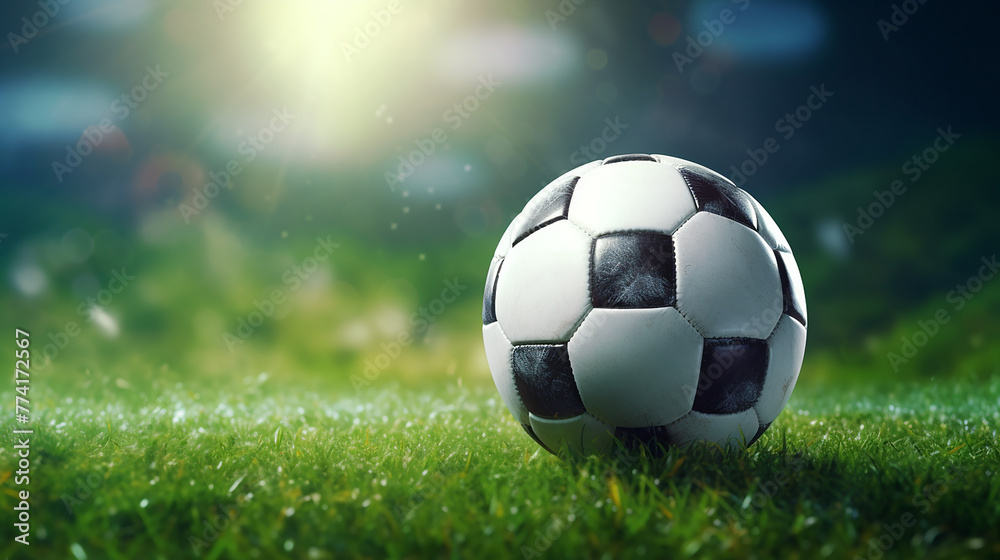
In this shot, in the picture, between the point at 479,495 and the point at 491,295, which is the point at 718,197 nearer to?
the point at 491,295

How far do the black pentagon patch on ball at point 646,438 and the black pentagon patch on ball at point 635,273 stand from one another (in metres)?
0.66

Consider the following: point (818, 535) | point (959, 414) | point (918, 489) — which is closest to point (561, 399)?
point (818, 535)

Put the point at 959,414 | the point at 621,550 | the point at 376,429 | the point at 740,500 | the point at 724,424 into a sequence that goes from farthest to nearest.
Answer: the point at 959,414 < the point at 376,429 < the point at 724,424 < the point at 740,500 < the point at 621,550

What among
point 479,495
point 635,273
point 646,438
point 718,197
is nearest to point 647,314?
point 635,273

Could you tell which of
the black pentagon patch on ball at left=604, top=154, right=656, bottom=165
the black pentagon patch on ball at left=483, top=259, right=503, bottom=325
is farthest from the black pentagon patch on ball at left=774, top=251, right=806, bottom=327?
the black pentagon patch on ball at left=483, top=259, right=503, bottom=325

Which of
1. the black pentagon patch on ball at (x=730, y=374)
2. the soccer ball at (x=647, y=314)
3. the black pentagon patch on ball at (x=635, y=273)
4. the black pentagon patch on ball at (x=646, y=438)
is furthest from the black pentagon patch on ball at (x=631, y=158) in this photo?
the black pentagon patch on ball at (x=646, y=438)

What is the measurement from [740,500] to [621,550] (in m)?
0.78

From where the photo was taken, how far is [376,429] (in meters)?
4.62

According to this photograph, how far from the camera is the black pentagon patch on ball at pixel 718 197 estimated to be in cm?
327

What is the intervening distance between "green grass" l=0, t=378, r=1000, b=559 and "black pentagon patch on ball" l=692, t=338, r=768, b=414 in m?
0.30

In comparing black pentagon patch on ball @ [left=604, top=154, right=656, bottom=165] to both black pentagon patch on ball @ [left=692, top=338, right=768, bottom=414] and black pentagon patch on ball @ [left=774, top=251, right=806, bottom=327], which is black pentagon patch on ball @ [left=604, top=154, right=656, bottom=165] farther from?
black pentagon patch on ball @ [left=692, top=338, right=768, bottom=414]

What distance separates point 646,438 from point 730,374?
53cm

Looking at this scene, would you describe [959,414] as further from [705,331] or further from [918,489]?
[705,331]

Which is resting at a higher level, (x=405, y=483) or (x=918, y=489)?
(x=405, y=483)
